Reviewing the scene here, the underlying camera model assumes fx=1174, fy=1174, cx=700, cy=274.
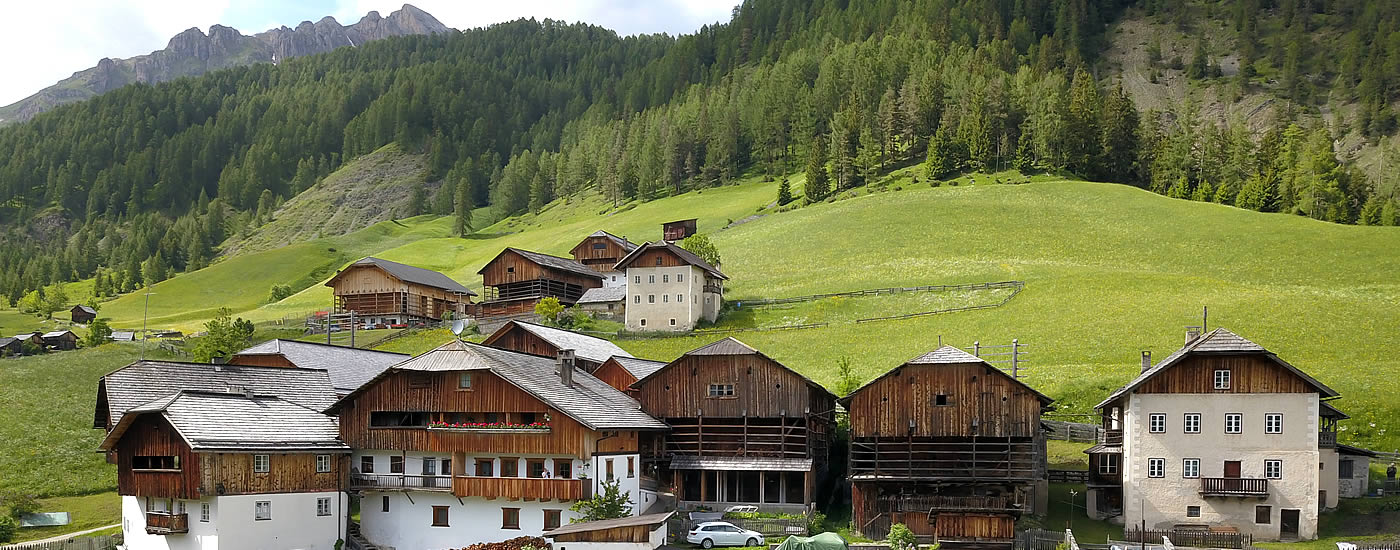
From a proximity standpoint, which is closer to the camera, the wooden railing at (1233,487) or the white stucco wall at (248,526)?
the white stucco wall at (248,526)

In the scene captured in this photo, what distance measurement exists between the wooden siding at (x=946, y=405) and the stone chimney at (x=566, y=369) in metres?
13.6

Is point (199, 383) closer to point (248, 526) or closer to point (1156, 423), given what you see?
point (248, 526)

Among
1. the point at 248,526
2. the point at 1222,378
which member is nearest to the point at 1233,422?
the point at 1222,378

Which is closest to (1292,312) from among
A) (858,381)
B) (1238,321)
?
(1238,321)

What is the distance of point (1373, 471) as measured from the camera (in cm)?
5609

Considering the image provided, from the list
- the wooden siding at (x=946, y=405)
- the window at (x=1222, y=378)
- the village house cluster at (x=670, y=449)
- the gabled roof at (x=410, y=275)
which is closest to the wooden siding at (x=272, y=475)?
the village house cluster at (x=670, y=449)

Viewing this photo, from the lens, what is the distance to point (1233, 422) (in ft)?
167

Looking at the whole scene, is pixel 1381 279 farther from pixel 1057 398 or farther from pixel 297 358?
pixel 297 358

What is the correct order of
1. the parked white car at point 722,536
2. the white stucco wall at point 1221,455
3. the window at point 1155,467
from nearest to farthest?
the parked white car at point 722,536 → the white stucco wall at point 1221,455 → the window at point 1155,467

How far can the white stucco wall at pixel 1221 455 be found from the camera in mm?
49906

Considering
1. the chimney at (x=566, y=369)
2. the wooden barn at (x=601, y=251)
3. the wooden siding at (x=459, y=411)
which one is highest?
the wooden barn at (x=601, y=251)

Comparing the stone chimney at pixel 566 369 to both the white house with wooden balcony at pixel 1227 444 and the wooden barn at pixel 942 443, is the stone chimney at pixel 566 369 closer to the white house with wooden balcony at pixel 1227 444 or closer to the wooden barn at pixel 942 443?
the wooden barn at pixel 942 443

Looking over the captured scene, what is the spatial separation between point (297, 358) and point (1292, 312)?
66797mm

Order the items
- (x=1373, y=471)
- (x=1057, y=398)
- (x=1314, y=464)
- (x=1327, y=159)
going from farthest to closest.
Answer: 1. (x=1327, y=159)
2. (x=1057, y=398)
3. (x=1373, y=471)
4. (x=1314, y=464)
